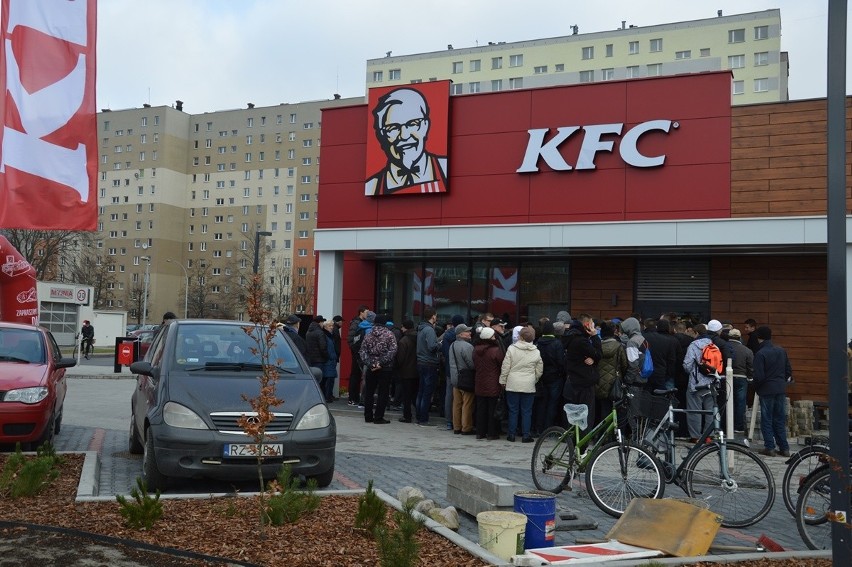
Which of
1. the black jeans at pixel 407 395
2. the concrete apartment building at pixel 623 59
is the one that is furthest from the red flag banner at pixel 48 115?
the concrete apartment building at pixel 623 59

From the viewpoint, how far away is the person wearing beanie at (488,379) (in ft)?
44.1

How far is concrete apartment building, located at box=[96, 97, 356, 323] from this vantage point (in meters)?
94.4

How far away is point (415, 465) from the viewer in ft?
34.8

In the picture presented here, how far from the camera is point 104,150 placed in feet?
335

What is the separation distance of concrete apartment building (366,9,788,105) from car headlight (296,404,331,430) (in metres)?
56.6

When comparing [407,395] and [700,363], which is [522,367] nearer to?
[700,363]

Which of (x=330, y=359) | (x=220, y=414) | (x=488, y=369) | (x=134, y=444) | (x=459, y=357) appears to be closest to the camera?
(x=220, y=414)

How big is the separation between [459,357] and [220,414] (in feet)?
21.8

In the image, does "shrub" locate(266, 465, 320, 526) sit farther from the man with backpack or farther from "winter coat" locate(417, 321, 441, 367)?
"winter coat" locate(417, 321, 441, 367)

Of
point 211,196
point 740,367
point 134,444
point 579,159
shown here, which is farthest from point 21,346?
point 211,196

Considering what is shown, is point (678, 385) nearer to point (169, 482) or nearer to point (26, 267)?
point (169, 482)

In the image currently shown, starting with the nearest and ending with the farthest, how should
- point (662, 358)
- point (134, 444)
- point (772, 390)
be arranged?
point (134, 444) < point (772, 390) < point (662, 358)

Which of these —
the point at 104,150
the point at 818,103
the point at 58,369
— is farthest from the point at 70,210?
the point at 104,150

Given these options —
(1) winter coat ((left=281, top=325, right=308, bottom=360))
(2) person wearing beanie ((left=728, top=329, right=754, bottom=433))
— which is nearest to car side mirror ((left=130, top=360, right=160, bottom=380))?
(1) winter coat ((left=281, top=325, right=308, bottom=360))
